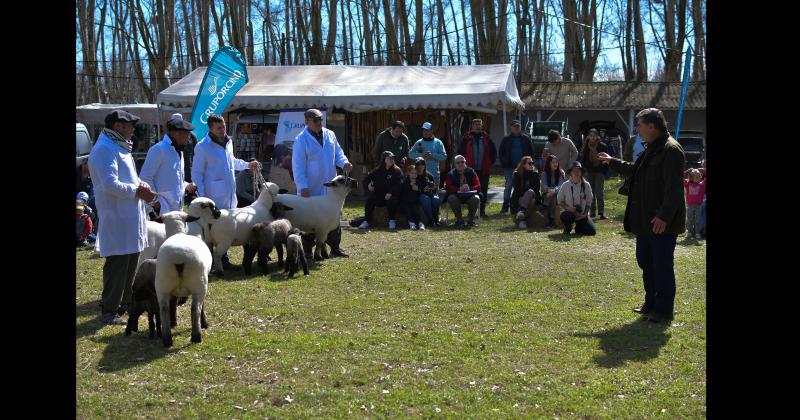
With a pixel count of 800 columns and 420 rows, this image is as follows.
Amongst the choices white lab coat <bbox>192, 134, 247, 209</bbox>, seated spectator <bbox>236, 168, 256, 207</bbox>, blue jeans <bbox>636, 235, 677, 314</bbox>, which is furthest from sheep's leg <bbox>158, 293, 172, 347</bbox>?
seated spectator <bbox>236, 168, 256, 207</bbox>

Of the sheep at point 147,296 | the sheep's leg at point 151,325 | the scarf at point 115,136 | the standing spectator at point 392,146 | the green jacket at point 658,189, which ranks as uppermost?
the standing spectator at point 392,146

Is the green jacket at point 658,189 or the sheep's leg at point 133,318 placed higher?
the green jacket at point 658,189

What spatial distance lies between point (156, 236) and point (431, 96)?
1283 centimetres

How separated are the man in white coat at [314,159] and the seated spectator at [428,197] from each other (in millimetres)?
4403

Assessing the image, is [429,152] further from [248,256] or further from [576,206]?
[248,256]

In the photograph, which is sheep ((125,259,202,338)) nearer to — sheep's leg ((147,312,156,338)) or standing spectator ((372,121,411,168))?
sheep's leg ((147,312,156,338))

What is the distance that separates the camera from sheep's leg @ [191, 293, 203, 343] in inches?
252

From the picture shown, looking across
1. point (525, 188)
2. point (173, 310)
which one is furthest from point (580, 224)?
point (173, 310)

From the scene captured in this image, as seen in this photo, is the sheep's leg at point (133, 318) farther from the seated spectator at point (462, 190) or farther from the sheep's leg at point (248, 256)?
the seated spectator at point (462, 190)

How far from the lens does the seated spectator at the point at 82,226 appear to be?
12.3 m

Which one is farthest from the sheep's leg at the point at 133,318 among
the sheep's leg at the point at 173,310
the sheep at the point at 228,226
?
the sheep at the point at 228,226

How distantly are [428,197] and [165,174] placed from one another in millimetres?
7860

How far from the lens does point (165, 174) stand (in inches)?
318

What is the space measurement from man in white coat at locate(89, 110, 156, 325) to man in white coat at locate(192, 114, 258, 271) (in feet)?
6.91
